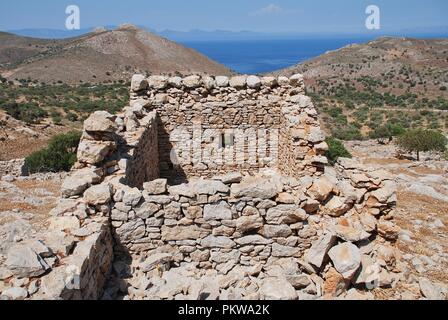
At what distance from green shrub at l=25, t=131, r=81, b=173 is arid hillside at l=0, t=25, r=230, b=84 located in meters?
39.1

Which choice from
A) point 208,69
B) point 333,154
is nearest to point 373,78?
point 208,69

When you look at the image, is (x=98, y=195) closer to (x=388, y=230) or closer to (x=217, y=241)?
(x=217, y=241)

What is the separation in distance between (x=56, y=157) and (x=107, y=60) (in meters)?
52.5

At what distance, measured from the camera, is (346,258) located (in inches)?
188

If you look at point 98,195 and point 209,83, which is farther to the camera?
point 209,83

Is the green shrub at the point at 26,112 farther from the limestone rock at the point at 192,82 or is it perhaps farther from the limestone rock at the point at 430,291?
the limestone rock at the point at 430,291

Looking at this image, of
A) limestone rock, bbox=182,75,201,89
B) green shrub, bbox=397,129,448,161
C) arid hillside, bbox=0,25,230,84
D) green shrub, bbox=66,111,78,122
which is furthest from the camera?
arid hillside, bbox=0,25,230,84

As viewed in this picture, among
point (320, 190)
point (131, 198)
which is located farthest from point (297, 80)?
point (131, 198)

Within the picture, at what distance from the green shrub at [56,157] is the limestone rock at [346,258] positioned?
48.3 ft

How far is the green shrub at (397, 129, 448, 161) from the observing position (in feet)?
60.4

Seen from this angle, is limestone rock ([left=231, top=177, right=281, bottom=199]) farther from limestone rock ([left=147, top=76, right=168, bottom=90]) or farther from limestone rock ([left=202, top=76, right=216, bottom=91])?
limestone rock ([left=147, top=76, right=168, bottom=90])

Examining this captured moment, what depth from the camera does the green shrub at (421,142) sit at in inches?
725

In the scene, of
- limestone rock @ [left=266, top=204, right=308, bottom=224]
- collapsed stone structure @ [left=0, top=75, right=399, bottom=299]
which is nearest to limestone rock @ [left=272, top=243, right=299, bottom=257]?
collapsed stone structure @ [left=0, top=75, right=399, bottom=299]
